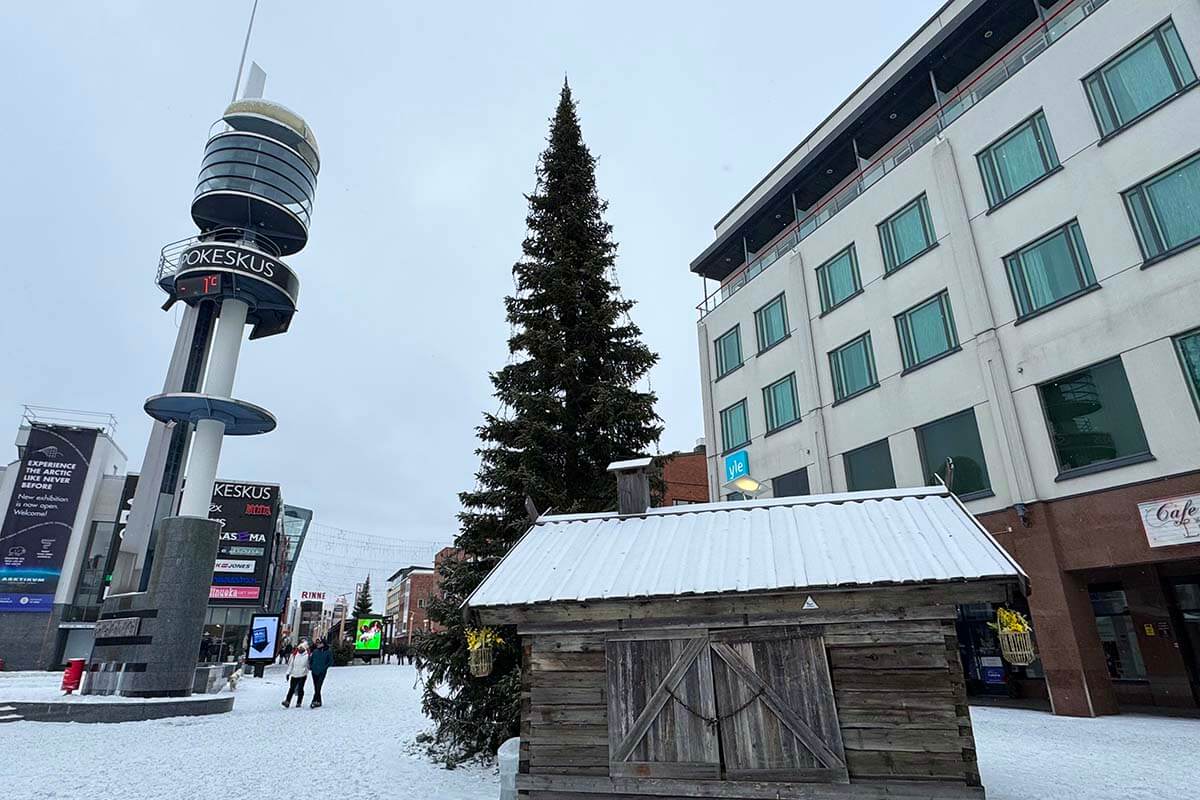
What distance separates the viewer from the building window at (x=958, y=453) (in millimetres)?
17969

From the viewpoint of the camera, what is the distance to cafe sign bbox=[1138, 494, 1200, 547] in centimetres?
1341

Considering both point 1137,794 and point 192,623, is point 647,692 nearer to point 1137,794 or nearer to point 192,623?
point 1137,794

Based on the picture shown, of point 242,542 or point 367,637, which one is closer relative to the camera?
point 242,542

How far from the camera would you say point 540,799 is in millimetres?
7902

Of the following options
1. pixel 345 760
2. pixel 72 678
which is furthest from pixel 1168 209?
pixel 72 678

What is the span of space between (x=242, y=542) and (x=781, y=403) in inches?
1702

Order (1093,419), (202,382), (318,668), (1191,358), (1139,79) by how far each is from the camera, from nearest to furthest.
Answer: (1191,358) → (1093,419) → (1139,79) → (318,668) → (202,382)

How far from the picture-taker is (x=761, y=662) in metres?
7.63

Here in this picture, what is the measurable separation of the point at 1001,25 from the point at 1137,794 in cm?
2252

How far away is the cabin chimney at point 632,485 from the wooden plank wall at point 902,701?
3.61 m

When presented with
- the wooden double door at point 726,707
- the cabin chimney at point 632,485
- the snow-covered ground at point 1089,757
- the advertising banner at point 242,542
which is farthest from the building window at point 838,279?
the advertising banner at point 242,542

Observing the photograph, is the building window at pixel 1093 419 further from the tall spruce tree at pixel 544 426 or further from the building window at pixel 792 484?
the tall spruce tree at pixel 544 426

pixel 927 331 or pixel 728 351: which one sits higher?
pixel 728 351

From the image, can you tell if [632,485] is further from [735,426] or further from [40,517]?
[40,517]
